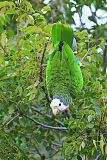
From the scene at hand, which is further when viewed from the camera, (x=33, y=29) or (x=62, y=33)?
(x=33, y=29)

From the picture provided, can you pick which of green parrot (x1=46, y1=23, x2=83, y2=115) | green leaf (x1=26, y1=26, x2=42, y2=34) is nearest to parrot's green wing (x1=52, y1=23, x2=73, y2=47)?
green parrot (x1=46, y1=23, x2=83, y2=115)

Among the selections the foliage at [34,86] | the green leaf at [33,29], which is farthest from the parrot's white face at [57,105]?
the green leaf at [33,29]

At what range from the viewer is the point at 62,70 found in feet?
4.88

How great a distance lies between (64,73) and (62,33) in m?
0.17

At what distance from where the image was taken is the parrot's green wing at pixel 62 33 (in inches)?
54.0

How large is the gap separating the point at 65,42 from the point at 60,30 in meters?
0.05

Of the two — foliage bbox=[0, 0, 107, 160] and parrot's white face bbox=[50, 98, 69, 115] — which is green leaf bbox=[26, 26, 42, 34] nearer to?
foliage bbox=[0, 0, 107, 160]

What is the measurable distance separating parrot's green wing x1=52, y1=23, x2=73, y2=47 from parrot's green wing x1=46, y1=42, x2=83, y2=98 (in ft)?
0.06

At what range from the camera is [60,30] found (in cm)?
138

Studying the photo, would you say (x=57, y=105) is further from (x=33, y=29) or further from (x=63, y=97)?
(x=33, y=29)

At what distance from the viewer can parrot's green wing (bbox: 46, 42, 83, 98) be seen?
145cm

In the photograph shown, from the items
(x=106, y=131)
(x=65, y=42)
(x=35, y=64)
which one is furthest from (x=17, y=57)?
(x=106, y=131)

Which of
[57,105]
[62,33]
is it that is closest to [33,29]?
[62,33]

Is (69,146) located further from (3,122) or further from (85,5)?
(85,5)
